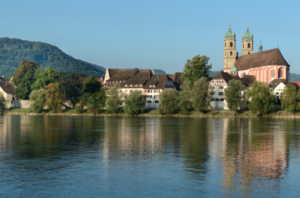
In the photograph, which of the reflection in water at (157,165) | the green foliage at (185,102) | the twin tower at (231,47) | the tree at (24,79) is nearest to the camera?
the reflection in water at (157,165)

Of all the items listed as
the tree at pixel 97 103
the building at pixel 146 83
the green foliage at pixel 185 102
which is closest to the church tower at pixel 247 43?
the building at pixel 146 83

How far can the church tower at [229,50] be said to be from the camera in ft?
536

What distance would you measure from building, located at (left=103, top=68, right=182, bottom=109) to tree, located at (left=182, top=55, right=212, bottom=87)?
7.82m

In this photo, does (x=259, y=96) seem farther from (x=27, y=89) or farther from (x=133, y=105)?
(x=27, y=89)

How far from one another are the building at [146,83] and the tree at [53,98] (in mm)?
18654

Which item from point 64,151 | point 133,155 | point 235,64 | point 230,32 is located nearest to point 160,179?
point 133,155

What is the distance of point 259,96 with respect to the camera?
92.5m

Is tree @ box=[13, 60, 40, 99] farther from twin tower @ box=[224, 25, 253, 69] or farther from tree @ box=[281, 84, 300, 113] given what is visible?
tree @ box=[281, 84, 300, 113]

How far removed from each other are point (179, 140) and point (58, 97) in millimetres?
78076

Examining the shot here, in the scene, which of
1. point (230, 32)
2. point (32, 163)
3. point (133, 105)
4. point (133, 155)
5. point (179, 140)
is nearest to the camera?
point (32, 163)

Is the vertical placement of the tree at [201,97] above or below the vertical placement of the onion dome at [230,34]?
below

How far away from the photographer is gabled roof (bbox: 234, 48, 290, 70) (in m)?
126

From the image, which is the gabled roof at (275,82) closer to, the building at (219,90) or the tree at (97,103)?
the building at (219,90)

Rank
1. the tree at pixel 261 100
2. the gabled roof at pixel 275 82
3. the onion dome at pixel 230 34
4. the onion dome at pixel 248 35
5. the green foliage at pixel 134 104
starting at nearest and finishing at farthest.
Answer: the tree at pixel 261 100, the green foliage at pixel 134 104, the gabled roof at pixel 275 82, the onion dome at pixel 230 34, the onion dome at pixel 248 35
